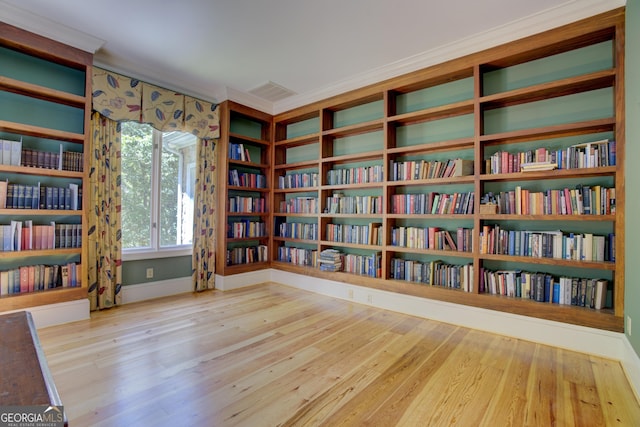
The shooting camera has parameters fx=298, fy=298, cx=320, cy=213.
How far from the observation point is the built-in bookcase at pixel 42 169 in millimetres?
2734

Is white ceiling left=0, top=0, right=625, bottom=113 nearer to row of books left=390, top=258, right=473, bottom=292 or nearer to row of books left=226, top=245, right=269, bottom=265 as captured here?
row of books left=390, top=258, right=473, bottom=292

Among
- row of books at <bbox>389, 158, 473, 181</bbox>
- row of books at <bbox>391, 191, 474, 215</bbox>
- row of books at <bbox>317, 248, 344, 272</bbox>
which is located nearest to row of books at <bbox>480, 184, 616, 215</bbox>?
row of books at <bbox>391, 191, 474, 215</bbox>

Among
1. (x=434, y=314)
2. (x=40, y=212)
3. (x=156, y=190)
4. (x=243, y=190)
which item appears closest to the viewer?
(x=40, y=212)

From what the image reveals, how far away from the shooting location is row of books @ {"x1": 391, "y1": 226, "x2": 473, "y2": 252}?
3053 millimetres

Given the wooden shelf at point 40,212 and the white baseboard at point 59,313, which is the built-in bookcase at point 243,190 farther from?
the wooden shelf at point 40,212

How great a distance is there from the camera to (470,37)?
9.52ft

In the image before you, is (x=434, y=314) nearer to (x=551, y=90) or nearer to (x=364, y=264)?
(x=364, y=264)

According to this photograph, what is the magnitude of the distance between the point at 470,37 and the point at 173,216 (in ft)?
13.5

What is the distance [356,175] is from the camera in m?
3.96

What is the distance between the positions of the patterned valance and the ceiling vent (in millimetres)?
669

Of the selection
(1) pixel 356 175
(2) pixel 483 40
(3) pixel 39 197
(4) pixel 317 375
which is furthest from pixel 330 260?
(3) pixel 39 197

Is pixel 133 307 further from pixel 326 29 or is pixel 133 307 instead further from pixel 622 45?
pixel 622 45

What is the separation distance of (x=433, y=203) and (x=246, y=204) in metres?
2.73

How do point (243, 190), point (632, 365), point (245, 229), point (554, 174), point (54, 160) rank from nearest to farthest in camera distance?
point (632, 365), point (554, 174), point (54, 160), point (245, 229), point (243, 190)
